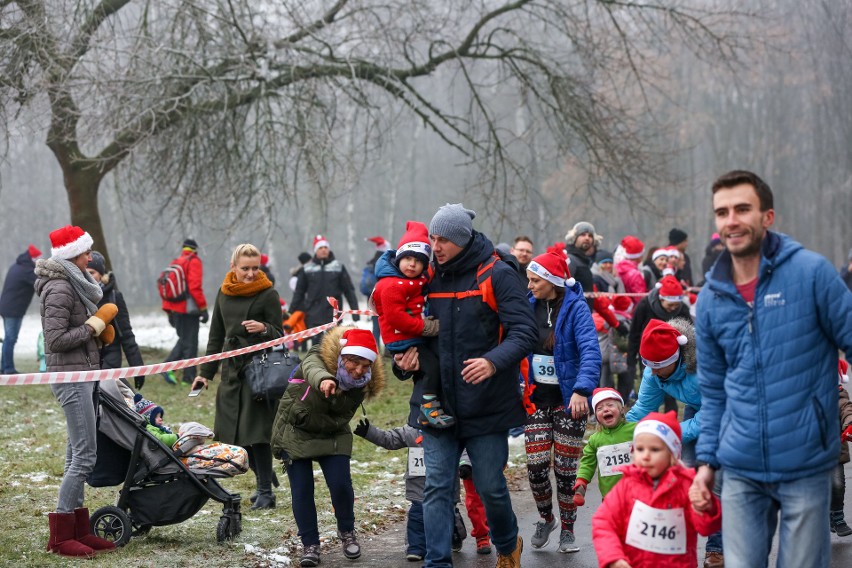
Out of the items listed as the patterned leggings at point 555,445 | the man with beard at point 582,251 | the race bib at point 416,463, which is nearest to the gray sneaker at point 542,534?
the patterned leggings at point 555,445

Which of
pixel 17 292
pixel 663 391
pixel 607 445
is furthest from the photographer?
pixel 17 292

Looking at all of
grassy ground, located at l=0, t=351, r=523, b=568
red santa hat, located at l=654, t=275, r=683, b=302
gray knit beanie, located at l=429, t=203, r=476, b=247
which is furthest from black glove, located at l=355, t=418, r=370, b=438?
red santa hat, located at l=654, t=275, r=683, b=302

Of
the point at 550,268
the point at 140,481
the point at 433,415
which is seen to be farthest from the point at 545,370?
the point at 140,481

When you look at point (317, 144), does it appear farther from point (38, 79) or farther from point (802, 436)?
point (802, 436)

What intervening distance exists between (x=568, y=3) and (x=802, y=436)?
1529 centimetres

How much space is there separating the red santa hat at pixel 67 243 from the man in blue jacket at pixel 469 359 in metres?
2.32

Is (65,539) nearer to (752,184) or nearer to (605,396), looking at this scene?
(605,396)

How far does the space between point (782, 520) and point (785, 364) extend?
59cm

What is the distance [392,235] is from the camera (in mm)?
58688

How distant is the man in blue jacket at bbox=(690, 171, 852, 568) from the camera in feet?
12.6

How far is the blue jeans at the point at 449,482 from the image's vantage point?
5543 mm

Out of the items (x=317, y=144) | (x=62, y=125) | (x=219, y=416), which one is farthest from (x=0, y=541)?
(x=62, y=125)

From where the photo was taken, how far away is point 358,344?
626 centimetres

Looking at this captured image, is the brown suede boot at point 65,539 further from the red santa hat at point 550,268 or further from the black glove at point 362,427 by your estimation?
the red santa hat at point 550,268
